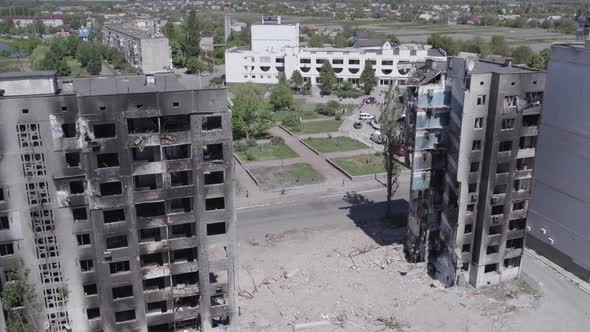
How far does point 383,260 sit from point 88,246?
25564 mm

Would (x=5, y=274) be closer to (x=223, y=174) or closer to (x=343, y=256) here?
(x=223, y=174)

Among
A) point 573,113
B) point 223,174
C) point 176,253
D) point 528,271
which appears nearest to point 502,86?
point 573,113

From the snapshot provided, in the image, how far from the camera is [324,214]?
192ft

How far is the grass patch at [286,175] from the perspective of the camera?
67.2 m

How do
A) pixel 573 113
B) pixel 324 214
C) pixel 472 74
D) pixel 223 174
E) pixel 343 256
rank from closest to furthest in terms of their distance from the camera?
pixel 223 174 < pixel 472 74 < pixel 573 113 < pixel 343 256 < pixel 324 214

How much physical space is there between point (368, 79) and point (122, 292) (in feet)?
321

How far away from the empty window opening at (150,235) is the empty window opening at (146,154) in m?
4.63

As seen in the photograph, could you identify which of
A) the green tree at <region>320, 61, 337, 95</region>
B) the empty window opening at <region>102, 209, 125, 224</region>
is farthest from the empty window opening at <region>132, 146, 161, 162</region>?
the green tree at <region>320, 61, 337, 95</region>

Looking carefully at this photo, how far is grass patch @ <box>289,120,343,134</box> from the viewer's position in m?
93.5

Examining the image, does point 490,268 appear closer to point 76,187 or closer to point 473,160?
point 473,160

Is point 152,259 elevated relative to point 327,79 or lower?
lower

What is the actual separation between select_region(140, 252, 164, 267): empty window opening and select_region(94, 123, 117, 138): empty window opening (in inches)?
326

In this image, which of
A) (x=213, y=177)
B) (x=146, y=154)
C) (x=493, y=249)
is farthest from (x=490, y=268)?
(x=146, y=154)

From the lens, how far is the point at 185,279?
36.5 m
